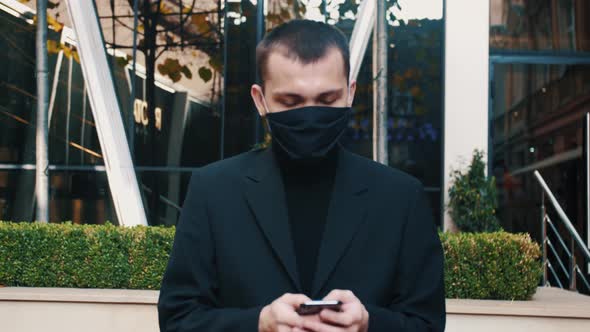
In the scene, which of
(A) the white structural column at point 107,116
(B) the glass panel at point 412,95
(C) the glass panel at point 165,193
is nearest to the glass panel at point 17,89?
(A) the white structural column at point 107,116

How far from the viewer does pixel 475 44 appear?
10133 millimetres

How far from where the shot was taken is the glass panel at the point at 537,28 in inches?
412

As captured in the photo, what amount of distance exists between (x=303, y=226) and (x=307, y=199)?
0.08 meters

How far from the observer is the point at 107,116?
9977mm

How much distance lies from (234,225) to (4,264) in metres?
5.78

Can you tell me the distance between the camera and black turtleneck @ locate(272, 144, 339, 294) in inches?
78.1

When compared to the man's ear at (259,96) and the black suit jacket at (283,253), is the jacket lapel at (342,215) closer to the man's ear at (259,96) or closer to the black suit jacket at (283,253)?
the black suit jacket at (283,253)

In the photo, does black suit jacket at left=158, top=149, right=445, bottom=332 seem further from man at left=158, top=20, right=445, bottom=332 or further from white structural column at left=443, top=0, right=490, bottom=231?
white structural column at left=443, top=0, right=490, bottom=231

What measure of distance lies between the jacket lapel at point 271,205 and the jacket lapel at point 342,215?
7cm

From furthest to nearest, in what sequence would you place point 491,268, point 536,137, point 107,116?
point 536,137 < point 107,116 < point 491,268

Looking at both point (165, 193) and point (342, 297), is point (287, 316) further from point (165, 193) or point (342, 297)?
point (165, 193)

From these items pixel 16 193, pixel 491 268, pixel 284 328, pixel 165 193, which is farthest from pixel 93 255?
pixel 284 328

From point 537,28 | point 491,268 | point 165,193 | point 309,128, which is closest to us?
point 309,128

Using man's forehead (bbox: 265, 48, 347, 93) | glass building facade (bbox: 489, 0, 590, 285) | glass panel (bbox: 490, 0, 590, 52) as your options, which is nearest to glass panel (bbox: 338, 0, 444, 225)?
glass building facade (bbox: 489, 0, 590, 285)
